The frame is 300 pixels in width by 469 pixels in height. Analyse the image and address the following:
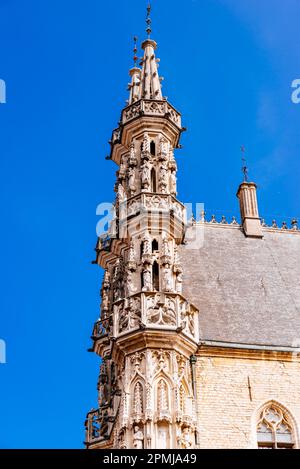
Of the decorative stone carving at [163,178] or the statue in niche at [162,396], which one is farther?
the decorative stone carving at [163,178]

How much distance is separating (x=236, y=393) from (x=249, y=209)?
8641 millimetres

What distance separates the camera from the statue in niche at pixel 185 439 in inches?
678

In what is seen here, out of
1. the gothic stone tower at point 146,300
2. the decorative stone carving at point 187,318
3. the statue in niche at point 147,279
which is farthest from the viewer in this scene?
the statue in niche at point 147,279

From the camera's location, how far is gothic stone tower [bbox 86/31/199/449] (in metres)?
17.7

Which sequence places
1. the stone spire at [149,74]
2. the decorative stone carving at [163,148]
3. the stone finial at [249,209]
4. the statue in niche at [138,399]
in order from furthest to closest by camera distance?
the stone finial at [249,209], the stone spire at [149,74], the decorative stone carving at [163,148], the statue in niche at [138,399]

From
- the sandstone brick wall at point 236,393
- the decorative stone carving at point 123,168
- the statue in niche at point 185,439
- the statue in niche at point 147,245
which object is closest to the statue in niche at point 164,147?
the decorative stone carving at point 123,168

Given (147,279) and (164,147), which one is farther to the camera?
(164,147)

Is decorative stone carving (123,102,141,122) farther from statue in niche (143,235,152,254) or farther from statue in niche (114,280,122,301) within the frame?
statue in niche (114,280,122,301)

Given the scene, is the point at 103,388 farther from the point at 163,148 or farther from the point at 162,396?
the point at 163,148

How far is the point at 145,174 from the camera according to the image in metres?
21.8

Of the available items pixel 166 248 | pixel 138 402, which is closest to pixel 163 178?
pixel 166 248

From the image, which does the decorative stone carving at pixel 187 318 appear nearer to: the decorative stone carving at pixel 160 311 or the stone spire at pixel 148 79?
the decorative stone carving at pixel 160 311

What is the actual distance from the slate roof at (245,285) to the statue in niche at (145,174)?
293cm

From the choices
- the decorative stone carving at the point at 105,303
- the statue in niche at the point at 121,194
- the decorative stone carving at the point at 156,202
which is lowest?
the decorative stone carving at the point at 105,303
